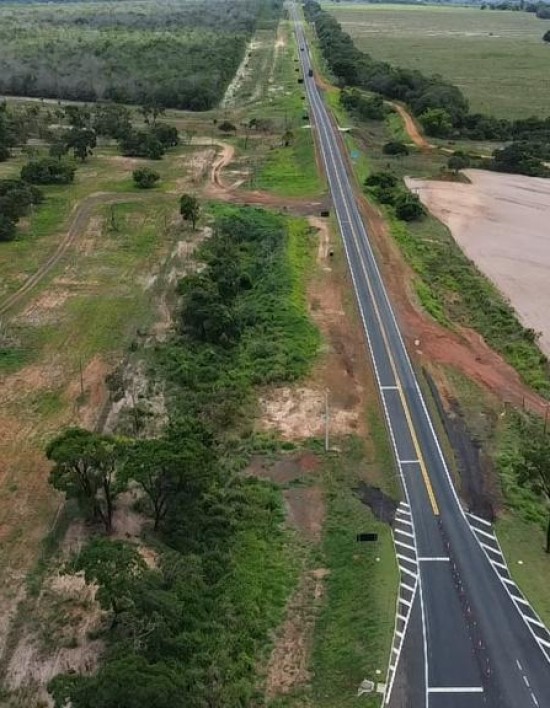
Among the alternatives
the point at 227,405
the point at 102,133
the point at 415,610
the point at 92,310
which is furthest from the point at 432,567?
the point at 102,133

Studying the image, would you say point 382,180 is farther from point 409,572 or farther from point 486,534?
point 409,572

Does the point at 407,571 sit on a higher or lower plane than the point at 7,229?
higher

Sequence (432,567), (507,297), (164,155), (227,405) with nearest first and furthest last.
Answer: (432,567)
(227,405)
(507,297)
(164,155)

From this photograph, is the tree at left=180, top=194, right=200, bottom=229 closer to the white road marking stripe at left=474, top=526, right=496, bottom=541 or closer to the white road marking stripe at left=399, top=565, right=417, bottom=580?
the white road marking stripe at left=474, top=526, right=496, bottom=541

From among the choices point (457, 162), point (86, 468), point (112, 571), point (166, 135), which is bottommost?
point (166, 135)

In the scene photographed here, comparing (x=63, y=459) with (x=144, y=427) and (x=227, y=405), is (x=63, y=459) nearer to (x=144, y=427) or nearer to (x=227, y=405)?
(x=144, y=427)

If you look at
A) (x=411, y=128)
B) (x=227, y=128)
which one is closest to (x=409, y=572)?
(x=227, y=128)

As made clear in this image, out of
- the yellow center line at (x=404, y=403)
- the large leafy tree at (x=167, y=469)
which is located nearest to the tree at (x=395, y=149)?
the yellow center line at (x=404, y=403)

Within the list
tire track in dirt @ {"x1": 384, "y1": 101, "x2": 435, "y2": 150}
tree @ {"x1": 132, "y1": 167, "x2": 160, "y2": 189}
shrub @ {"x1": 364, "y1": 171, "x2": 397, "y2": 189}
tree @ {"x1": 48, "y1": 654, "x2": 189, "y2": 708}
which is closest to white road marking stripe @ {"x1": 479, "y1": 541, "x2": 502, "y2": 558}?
tree @ {"x1": 48, "y1": 654, "x2": 189, "y2": 708}
